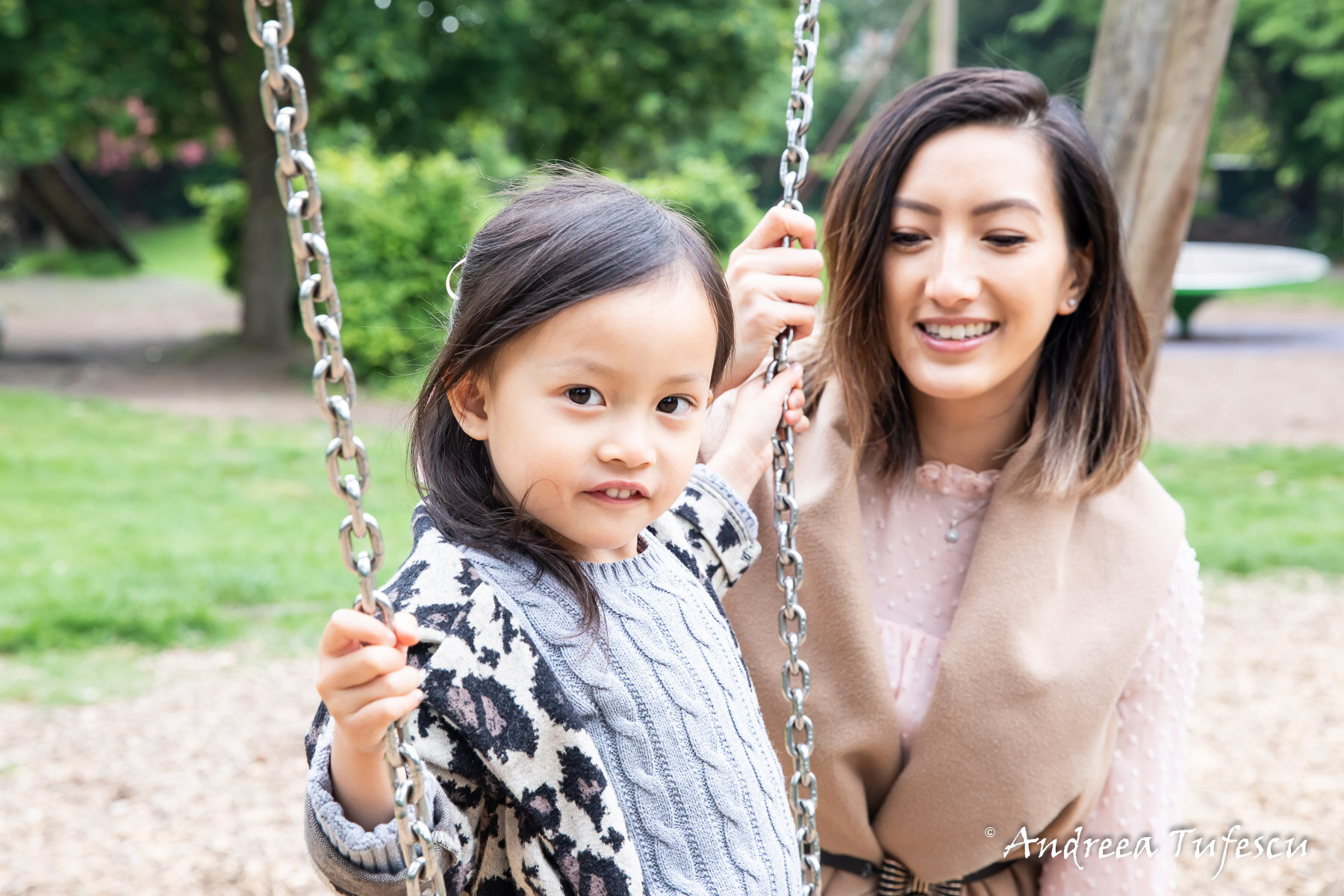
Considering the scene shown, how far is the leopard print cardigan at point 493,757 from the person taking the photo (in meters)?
1.29

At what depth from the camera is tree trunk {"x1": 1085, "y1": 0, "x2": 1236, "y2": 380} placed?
297 centimetres

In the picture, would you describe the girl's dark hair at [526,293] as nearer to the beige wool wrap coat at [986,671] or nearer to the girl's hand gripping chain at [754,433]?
the girl's hand gripping chain at [754,433]

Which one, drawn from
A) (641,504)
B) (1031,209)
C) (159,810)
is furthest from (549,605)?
(159,810)

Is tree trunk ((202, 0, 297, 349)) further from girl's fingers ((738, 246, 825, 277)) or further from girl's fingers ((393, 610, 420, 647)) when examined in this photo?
girl's fingers ((393, 610, 420, 647))

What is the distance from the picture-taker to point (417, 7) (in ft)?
35.5

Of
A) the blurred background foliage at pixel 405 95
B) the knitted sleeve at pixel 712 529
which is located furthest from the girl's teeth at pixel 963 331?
the blurred background foliage at pixel 405 95

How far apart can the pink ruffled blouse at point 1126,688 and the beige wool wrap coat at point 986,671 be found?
0.05 m

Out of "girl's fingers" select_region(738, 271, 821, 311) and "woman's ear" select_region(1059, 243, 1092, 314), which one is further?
"woman's ear" select_region(1059, 243, 1092, 314)

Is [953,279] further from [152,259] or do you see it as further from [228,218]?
[152,259]

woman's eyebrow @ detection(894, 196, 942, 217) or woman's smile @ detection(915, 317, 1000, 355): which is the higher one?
woman's eyebrow @ detection(894, 196, 942, 217)

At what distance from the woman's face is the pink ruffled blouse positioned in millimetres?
289

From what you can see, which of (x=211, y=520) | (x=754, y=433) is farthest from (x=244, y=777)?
(x=754, y=433)

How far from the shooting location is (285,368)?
12.1 meters

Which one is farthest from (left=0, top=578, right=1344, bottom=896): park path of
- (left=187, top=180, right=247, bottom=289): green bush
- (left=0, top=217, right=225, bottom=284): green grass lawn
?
(left=0, top=217, right=225, bottom=284): green grass lawn
